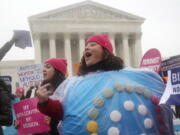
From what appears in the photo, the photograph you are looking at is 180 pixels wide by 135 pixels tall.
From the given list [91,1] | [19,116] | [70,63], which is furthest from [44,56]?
[19,116]

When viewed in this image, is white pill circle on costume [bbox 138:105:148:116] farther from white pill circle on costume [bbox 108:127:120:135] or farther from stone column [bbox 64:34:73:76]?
stone column [bbox 64:34:73:76]

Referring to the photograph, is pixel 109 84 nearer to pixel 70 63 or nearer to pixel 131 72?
pixel 131 72

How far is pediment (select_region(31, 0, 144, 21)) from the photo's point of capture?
161 ft

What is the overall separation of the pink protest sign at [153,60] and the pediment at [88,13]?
4180cm

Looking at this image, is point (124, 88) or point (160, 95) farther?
point (160, 95)

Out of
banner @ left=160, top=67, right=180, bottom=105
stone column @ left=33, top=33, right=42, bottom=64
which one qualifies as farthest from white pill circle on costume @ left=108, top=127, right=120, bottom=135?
stone column @ left=33, top=33, right=42, bottom=64

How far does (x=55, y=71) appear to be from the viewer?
4039 millimetres

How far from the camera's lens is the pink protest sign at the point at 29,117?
4.58 metres

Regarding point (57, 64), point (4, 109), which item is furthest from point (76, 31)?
point (4, 109)

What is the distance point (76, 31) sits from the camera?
1908 inches

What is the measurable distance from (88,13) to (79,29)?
3.37m

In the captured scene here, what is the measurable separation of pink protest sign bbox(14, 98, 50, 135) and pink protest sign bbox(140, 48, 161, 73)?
3186 mm

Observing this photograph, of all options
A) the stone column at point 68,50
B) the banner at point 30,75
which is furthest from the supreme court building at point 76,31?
the banner at point 30,75

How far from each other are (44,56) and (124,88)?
162 feet
